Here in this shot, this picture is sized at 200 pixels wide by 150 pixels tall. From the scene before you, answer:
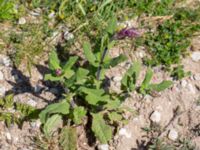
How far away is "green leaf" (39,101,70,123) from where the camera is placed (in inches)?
144

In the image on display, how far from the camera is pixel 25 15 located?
457 centimetres

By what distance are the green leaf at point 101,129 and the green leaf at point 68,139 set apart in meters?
0.18

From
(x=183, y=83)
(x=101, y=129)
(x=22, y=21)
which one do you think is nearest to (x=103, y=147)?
(x=101, y=129)

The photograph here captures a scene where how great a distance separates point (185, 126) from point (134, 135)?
42 cm

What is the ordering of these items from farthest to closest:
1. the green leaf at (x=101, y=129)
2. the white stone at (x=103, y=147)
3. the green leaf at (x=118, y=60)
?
the white stone at (x=103, y=147)
the green leaf at (x=101, y=129)
the green leaf at (x=118, y=60)

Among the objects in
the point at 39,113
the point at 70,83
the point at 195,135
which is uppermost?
the point at 70,83

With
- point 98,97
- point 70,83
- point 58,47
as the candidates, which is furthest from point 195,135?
point 58,47

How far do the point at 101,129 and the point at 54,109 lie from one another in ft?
1.35

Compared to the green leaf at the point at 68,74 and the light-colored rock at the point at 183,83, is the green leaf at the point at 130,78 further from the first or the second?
the light-colored rock at the point at 183,83

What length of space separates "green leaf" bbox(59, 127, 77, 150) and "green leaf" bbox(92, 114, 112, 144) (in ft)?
0.60

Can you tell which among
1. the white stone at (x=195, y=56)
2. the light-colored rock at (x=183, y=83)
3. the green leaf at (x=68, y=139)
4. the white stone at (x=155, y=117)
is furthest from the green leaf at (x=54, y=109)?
the white stone at (x=195, y=56)

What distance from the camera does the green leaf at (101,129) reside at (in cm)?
379

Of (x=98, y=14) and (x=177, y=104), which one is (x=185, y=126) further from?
(x=98, y=14)

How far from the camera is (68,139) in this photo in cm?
389
